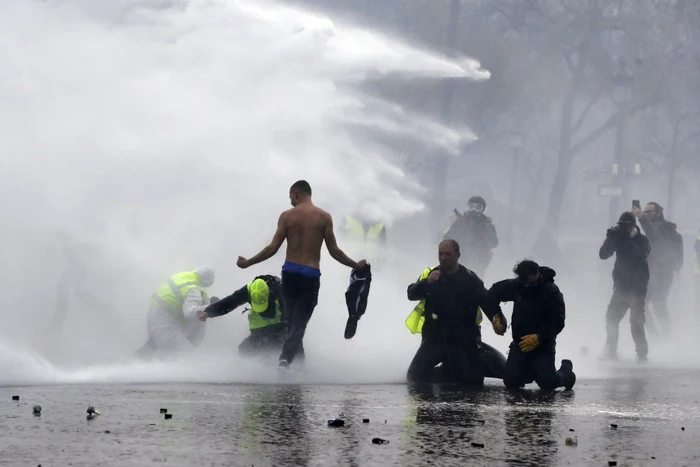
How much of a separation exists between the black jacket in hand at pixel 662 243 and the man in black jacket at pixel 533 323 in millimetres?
7072

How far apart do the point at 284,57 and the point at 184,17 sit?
59.0 inches

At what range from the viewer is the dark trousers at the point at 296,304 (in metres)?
10.1

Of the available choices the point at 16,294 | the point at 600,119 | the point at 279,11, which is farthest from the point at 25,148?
the point at 600,119

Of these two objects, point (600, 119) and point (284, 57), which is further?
point (600, 119)

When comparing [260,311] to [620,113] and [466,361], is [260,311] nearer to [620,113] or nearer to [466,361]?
[466,361]

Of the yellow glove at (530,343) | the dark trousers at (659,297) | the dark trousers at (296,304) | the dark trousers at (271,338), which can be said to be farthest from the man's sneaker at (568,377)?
the dark trousers at (659,297)

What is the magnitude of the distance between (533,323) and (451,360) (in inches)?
28.4

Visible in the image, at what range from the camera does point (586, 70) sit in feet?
145

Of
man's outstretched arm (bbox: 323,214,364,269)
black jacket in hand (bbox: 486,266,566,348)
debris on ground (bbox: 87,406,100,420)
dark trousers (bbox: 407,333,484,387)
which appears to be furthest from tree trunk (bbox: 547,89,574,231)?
debris on ground (bbox: 87,406,100,420)

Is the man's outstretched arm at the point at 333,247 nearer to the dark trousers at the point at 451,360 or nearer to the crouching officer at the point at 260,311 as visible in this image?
the crouching officer at the point at 260,311

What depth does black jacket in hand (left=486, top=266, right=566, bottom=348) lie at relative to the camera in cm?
974

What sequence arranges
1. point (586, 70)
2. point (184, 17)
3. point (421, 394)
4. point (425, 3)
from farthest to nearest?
point (586, 70)
point (425, 3)
point (184, 17)
point (421, 394)

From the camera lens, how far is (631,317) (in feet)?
48.3

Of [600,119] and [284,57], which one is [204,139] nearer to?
[284,57]
